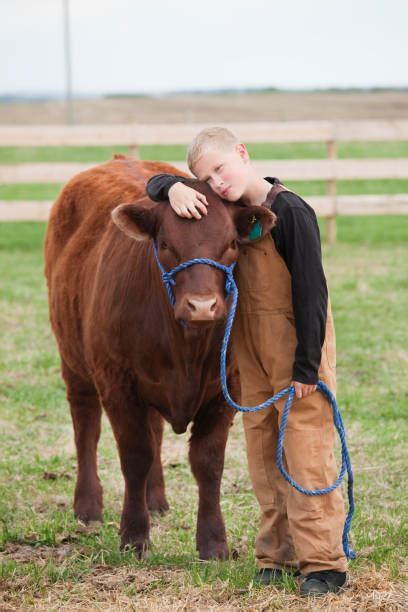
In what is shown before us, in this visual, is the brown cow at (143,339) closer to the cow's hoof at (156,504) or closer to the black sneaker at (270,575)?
the cow's hoof at (156,504)

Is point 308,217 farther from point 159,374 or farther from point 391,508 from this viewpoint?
point 391,508

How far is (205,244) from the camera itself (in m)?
3.35

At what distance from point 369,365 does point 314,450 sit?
406 cm

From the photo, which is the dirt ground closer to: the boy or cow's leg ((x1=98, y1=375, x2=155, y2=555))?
cow's leg ((x1=98, y1=375, x2=155, y2=555))

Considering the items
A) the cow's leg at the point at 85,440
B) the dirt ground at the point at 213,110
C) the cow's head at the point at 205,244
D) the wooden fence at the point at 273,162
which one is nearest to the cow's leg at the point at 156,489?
the cow's leg at the point at 85,440

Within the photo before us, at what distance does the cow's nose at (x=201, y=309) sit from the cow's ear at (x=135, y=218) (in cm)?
50

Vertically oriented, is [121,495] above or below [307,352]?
below

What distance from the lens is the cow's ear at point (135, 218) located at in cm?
357

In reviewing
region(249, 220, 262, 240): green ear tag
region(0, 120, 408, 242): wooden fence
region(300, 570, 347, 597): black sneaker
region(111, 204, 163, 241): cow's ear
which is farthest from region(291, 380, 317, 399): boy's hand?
region(0, 120, 408, 242): wooden fence

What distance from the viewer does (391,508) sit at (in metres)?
4.72

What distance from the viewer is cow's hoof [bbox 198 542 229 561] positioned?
4.09 m

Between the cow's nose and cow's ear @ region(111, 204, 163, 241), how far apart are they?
50cm

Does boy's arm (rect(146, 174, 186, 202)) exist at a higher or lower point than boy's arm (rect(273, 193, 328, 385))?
higher

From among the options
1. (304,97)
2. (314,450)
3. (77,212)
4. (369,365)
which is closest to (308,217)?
(314,450)
